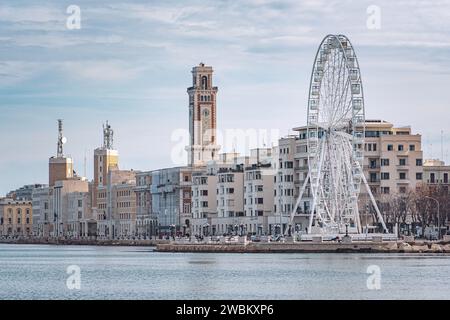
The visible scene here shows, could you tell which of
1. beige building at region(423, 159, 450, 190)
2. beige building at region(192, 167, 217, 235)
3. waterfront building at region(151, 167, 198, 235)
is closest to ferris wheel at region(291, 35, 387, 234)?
beige building at region(423, 159, 450, 190)

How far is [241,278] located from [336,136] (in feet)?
116

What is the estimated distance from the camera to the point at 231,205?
170m

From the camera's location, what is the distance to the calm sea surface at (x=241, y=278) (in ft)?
232

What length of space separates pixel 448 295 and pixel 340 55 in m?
45.1

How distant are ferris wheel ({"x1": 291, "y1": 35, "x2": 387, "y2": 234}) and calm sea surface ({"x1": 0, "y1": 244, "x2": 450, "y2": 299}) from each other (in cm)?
799

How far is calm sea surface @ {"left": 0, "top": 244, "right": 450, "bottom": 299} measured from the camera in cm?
7059

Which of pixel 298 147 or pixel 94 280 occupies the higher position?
pixel 298 147

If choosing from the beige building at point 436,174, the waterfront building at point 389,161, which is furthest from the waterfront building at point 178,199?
the waterfront building at point 389,161

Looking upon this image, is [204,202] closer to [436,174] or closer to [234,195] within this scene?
[234,195]

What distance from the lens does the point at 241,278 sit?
3280 inches

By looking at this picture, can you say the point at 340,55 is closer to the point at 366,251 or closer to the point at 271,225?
the point at 366,251

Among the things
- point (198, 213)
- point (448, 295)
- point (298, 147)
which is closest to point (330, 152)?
point (298, 147)

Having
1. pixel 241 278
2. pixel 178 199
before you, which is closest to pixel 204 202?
pixel 178 199

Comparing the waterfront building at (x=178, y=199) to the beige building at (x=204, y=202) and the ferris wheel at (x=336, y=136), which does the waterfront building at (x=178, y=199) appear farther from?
the ferris wheel at (x=336, y=136)
